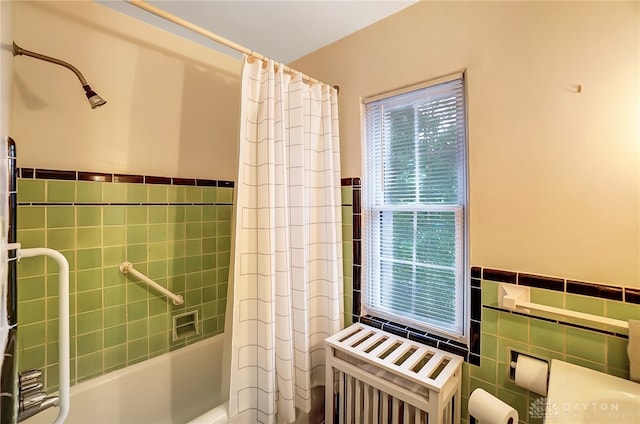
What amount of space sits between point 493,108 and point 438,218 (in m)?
0.54

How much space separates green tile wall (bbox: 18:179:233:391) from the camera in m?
1.21

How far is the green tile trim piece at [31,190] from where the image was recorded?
117cm

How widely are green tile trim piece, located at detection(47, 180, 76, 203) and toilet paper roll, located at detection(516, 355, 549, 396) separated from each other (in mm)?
2094

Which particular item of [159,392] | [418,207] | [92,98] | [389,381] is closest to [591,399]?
[389,381]

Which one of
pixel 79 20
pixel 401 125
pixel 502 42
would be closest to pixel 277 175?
pixel 401 125

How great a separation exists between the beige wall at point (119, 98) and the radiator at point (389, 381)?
138cm

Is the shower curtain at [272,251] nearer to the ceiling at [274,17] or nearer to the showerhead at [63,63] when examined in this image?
the ceiling at [274,17]

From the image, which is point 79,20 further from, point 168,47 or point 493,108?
point 493,108

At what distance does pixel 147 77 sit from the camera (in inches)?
59.9

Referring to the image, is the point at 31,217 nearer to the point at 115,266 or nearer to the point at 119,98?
the point at 115,266

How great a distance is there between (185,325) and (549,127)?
2139 mm

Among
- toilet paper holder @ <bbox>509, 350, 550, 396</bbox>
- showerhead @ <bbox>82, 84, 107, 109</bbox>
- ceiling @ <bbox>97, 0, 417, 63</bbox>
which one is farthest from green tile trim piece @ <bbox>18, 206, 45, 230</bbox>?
toilet paper holder @ <bbox>509, 350, 550, 396</bbox>

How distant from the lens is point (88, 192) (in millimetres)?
1338

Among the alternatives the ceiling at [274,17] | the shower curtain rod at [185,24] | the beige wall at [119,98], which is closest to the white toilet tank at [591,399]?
the shower curtain rod at [185,24]
